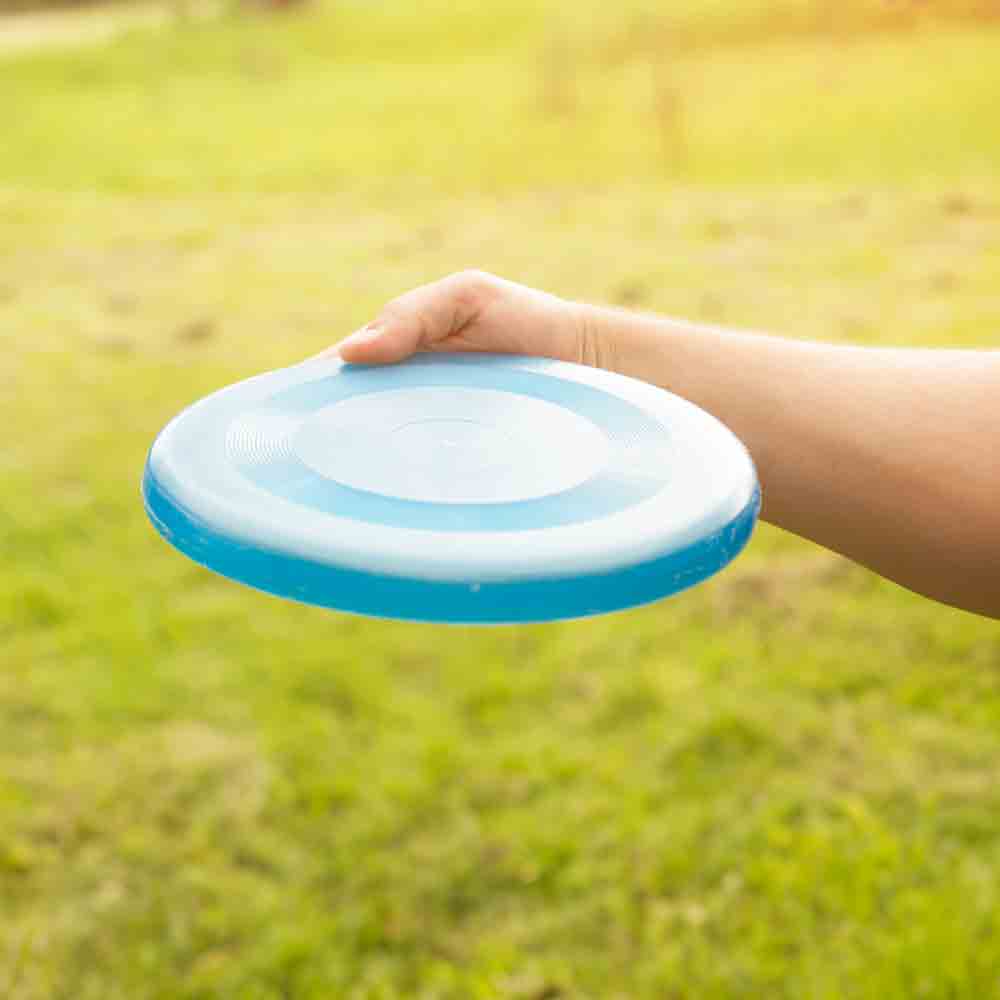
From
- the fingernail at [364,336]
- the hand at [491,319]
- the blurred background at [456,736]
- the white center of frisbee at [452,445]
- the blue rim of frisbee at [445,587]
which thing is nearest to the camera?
the blue rim of frisbee at [445,587]

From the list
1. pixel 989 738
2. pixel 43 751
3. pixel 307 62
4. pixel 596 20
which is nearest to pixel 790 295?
pixel 989 738

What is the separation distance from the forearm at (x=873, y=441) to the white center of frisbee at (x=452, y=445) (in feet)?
1.18

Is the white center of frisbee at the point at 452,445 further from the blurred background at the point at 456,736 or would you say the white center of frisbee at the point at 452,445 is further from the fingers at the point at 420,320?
the blurred background at the point at 456,736

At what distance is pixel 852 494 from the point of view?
5.27 feet

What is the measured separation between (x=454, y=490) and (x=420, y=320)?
47 centimetres

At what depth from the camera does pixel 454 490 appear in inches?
46.6

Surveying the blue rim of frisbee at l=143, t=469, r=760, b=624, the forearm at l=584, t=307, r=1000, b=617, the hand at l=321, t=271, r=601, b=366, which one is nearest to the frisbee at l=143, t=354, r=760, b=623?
the blue rim of frisbee at l=143, t=469, r=760, b=624

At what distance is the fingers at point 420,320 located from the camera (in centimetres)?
152

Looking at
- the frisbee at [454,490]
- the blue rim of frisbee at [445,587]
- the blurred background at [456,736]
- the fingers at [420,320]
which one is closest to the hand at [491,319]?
the fingers at [420,320]

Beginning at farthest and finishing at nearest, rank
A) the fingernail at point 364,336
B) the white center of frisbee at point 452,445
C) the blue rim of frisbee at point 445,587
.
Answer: the fingernail at point 364,336 < the white center of frisbee at point 452,445 < the blue rim of frisbee at point 445,587

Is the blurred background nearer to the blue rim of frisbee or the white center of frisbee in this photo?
the white center of frisbee

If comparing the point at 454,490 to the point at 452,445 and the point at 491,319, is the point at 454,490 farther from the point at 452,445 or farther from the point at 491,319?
the point at 491,319

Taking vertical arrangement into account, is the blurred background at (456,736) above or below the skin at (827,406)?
below

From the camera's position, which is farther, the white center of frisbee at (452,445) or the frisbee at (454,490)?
the white center of frisbee at (452,445)
